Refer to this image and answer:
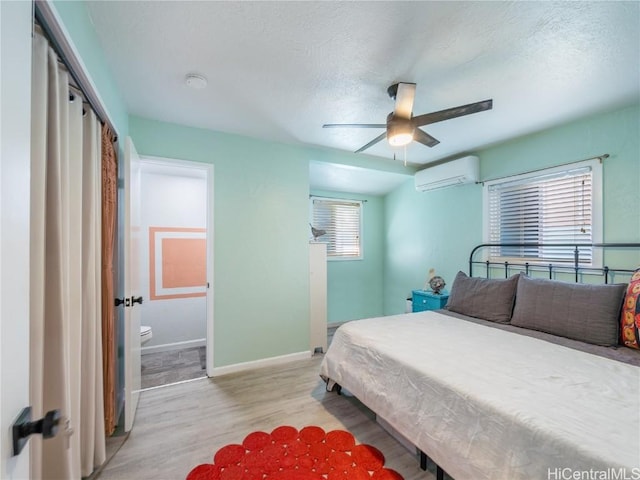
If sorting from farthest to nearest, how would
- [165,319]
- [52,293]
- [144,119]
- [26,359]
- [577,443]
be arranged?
[165,319], [144,119], [52,293], [577,443], [26,359]

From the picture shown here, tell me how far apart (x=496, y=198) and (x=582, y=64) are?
169 cm

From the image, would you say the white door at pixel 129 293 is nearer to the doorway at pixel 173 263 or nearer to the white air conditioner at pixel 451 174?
the doorway at pixel 173 263

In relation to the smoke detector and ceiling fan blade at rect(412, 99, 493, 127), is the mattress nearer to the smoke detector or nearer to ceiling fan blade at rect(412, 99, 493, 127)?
ceiling fan blade at rect(412, 99, 493, 127)

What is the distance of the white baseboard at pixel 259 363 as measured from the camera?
2.96 meters

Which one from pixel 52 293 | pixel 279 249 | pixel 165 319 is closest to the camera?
pixel 52 293

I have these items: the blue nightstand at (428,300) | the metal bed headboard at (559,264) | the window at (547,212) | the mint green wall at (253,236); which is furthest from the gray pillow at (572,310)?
the mint green wall at (253,236)

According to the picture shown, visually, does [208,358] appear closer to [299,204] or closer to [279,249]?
[279,249]

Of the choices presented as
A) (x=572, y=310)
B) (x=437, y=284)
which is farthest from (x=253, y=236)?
(x=572, y=310)

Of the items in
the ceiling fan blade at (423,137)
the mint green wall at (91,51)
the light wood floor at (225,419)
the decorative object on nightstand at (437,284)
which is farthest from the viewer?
the decorative object on nightstand at (437,284)

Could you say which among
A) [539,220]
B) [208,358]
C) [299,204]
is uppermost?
[299,204]

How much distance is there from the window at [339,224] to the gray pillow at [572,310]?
268cm

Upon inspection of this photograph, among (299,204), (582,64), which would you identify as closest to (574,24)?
(582,64)

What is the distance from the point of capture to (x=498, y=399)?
1306mm

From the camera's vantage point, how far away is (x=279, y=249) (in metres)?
3.32
